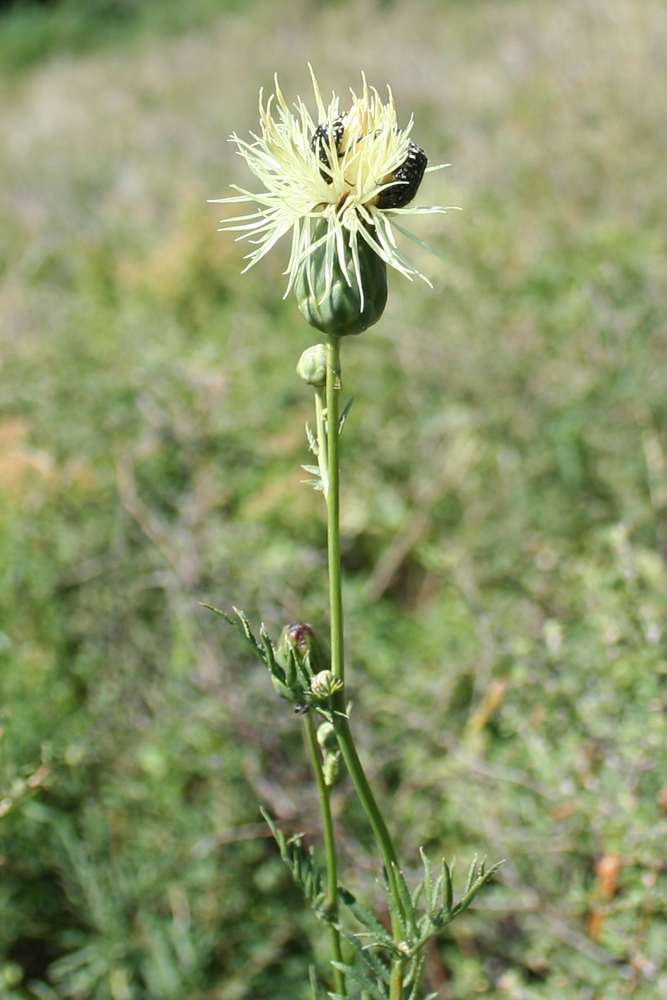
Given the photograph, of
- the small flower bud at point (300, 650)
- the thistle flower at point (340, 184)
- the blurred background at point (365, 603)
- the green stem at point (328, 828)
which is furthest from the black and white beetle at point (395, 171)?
the blurred background at point (365, 603)

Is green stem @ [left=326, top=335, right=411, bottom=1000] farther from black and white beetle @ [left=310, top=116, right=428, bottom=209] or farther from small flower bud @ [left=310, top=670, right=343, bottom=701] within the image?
black and white beetle @ [left=310, top=116, right=428, bottom=209]

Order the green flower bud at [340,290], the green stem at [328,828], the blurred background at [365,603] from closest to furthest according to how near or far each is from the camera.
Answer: the green flower bud at [340,290] < the green stem at [328,828] < the blurred background at [365,603]

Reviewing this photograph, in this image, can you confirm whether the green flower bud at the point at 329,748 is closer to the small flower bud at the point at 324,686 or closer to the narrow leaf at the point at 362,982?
the small flower bud at the point at 324,686

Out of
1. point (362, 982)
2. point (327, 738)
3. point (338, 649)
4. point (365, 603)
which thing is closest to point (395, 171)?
point (338, 649)

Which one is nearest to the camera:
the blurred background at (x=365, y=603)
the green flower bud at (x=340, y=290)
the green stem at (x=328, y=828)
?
the green flower bud at (x=340, y=290)

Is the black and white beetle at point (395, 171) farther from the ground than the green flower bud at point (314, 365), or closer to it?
farther from the ground

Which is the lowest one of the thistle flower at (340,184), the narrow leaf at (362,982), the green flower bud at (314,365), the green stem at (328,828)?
the narrow leaf at (362,982)
